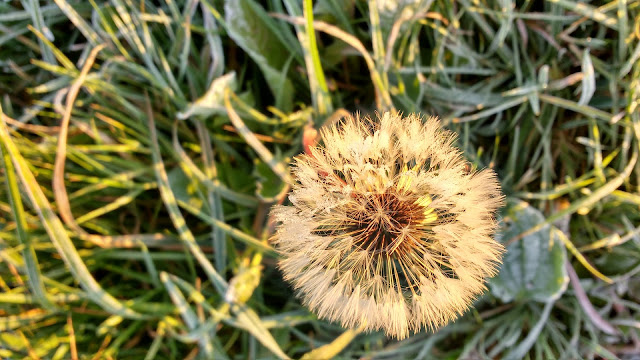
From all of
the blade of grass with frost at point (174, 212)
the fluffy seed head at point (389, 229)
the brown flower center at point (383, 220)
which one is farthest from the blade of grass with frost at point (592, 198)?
the blade of grass with frost at point (174, 212)

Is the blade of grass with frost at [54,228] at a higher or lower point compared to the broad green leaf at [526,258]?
higher

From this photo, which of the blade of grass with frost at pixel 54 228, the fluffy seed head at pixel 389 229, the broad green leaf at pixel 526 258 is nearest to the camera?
the fluffy seed head at pixel 389 229

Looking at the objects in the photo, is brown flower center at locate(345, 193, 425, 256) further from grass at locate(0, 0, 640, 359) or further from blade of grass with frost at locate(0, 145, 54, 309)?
blade of grass with frost at locate(0, 145, 54, 309)

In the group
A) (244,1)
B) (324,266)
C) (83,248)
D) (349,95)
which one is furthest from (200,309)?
(244,1)

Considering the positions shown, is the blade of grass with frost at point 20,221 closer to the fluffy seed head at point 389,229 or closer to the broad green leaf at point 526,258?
the fluffy seed head at point 389,229

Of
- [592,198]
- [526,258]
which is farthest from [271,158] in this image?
[592,198]

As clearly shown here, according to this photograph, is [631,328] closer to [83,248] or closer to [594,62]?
[594,62]

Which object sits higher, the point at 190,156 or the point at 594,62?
the point at 190,156
